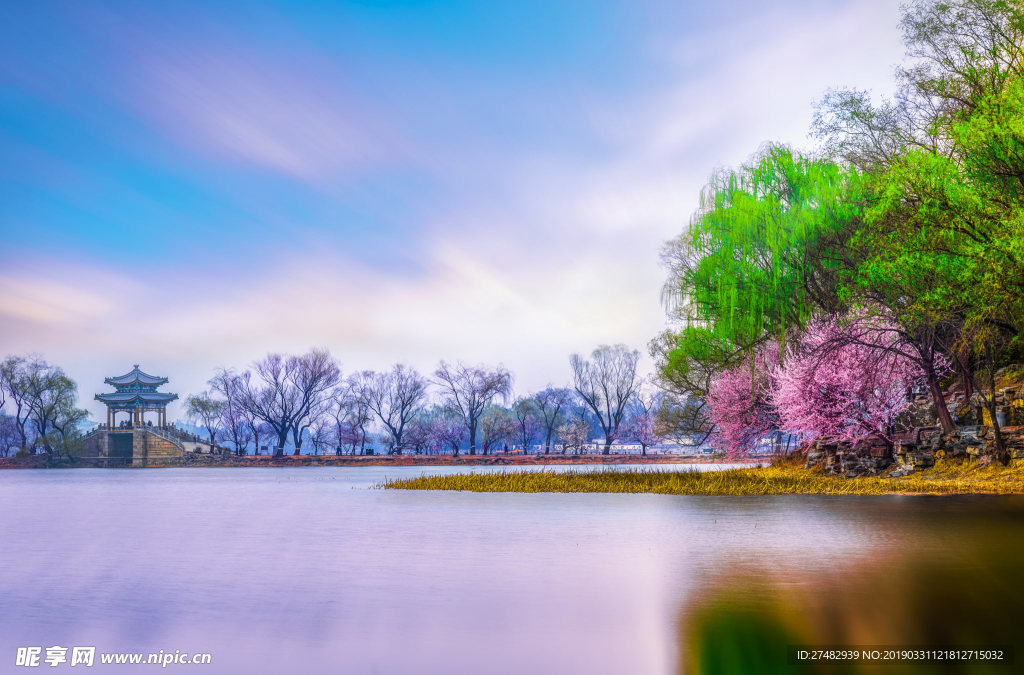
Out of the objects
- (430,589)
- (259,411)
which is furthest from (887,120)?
(259,411)

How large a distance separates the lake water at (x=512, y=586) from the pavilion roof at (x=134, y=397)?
67.7 m

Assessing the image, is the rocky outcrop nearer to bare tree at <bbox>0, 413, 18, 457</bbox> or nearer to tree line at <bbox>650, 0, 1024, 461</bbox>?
tree line at <bbox>650, 0, 1024, 461</bbox>

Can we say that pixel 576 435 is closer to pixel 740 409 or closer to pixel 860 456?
pixel 740 409

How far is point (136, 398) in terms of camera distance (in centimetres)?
8056

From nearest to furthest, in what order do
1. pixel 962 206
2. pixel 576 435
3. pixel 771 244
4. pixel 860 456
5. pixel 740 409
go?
pixel 962 206
pixel 771 244
pixel 860 456
pixel 740 409
pixel 576 435

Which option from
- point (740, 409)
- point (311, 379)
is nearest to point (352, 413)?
point (311, 379)

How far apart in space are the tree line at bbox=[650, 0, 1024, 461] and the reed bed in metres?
1.47

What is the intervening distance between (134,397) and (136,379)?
241cm

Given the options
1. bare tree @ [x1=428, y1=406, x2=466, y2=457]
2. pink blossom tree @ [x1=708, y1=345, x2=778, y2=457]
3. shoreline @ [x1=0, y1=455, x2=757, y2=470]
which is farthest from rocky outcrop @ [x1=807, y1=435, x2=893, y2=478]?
bare tree @ [x1=428, y1=406, x2=466, y2=457]

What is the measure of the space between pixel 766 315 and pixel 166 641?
949 inches

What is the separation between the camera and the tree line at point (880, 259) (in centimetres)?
1516

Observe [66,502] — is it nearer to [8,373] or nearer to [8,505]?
[8,505]

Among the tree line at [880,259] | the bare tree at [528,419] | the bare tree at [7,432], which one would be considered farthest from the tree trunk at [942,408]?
the bare tree at [7,432]

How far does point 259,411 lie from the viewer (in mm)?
76188
